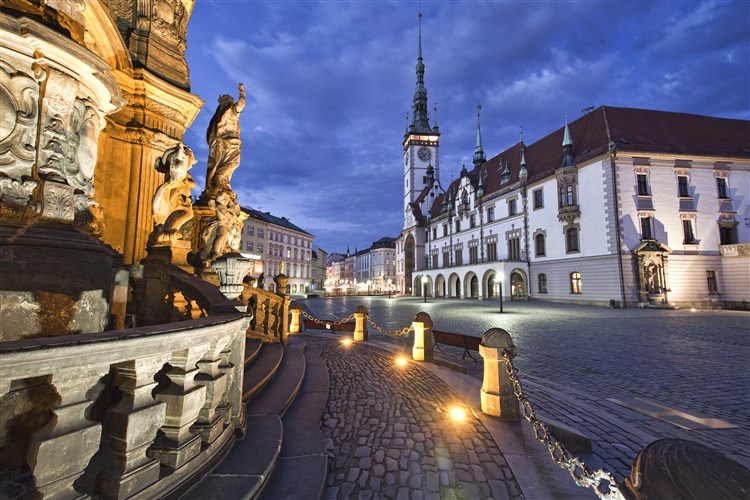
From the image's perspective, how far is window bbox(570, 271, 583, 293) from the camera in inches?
1012

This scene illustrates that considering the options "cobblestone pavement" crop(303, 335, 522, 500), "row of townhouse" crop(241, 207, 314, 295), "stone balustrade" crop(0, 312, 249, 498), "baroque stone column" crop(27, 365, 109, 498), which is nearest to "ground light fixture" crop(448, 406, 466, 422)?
"cobblestone pavement" crop(303, 335, 522, 500)

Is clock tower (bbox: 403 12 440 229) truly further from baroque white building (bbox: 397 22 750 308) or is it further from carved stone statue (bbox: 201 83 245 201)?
carved stone statue (bbox: 201 83 245 201)

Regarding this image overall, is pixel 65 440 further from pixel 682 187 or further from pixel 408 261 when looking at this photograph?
pixel 408 261

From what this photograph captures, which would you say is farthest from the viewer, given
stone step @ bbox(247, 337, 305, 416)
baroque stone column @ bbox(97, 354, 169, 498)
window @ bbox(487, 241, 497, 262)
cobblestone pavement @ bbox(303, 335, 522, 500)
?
window @ bbox(487, 241, 497, 262)

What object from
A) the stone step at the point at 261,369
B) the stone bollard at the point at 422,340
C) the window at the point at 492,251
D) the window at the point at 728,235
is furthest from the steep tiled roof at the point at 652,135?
the stone step at the point at 261,369

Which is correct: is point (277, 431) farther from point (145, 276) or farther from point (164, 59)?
point (164, 59)

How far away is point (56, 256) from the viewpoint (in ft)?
8.43

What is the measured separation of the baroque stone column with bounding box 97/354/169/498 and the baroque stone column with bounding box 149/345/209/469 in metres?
0.21

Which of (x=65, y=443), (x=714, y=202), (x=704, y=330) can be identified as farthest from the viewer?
(x=714, y=202)

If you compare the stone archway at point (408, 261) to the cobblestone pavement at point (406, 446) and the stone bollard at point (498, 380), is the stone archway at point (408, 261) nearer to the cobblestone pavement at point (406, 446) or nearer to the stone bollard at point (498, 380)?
the cobblestone pavement at point (406, 446)

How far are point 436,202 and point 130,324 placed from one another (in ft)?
169

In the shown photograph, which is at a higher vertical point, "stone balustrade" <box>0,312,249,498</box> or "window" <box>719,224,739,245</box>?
"window" <box>719,224,739,245</box>

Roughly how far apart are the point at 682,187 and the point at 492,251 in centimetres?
1673

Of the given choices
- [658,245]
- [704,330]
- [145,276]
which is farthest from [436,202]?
[145,276]
